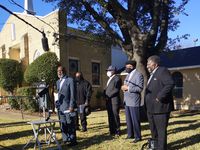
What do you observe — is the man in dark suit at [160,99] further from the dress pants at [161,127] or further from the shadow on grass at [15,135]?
the shadow on grass at [15,135]

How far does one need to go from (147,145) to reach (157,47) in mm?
7584

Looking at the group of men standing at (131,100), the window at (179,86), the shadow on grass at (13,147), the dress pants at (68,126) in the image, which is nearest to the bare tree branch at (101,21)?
the group of men standing at (131,100)

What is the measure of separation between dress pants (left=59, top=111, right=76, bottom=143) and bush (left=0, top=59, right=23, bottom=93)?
15691 mm

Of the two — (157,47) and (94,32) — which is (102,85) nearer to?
(94,32)

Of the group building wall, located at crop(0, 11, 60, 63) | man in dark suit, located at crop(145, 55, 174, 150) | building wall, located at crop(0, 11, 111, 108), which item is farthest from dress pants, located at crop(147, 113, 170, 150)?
building wall, located at crop(0, 11, 111, 108)

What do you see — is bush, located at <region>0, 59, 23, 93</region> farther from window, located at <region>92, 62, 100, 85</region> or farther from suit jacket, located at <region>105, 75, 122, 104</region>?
suit jacket, located at <region>105, 75, 122, 104</region>

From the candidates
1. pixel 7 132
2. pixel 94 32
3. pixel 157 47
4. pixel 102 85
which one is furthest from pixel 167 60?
pixel 7 132

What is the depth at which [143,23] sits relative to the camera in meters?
17.8

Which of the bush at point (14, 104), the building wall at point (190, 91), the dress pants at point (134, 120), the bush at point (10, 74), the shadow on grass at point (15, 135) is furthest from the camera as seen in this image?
the bush at point (10, 74)

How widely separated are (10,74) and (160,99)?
1819 cm

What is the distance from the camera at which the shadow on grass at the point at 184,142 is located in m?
8.28

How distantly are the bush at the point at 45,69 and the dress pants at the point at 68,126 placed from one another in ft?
39.1

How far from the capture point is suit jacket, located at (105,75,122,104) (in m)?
9.98

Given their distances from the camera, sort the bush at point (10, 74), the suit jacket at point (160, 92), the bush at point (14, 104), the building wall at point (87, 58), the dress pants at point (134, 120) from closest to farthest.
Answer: the suit jacket at point (160, 92)
the dress pants at point (134, 120)
the bush at point (14, 104)
the building wall at point (87, 58)
the bush at point (10, 74)
